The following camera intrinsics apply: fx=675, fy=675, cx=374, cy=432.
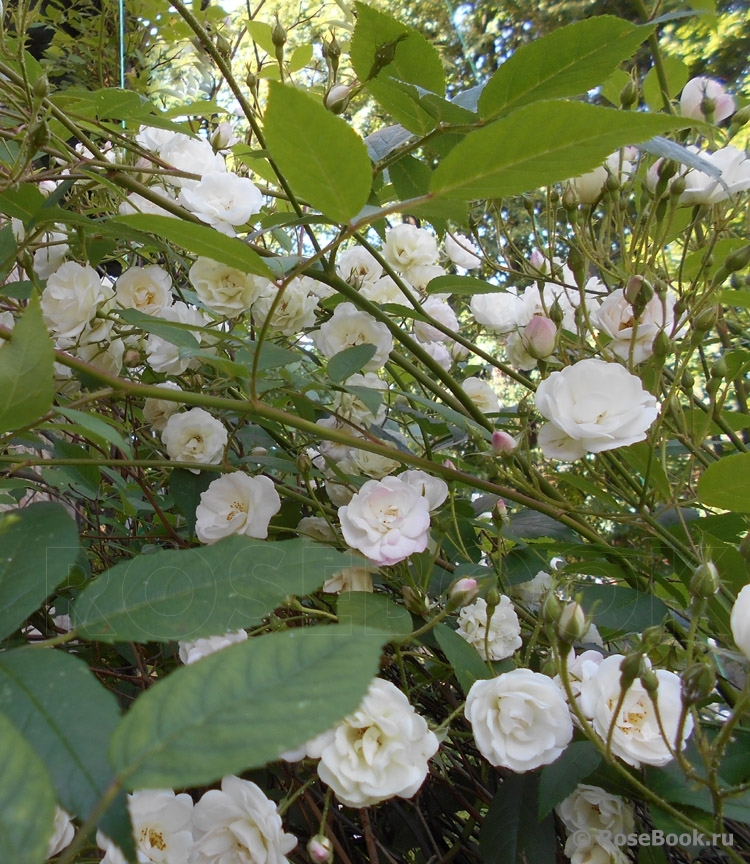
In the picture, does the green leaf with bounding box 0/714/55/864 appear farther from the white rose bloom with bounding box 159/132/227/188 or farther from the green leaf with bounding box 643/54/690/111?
the green leaf with bounding box 643/54/690/111

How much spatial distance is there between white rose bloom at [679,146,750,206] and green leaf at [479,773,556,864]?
48cm

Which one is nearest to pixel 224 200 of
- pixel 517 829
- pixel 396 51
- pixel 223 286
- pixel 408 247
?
pixel 223 286

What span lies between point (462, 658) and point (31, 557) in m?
0.28

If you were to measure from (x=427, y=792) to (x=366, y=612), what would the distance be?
23 centimetres

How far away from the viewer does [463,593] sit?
419mm

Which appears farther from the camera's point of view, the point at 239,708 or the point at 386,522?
the point at 386,522

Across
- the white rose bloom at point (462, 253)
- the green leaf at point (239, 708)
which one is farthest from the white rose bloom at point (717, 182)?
the green leaf at point (239, 708)

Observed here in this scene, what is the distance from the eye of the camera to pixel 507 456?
467 mm

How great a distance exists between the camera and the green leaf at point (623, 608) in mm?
492

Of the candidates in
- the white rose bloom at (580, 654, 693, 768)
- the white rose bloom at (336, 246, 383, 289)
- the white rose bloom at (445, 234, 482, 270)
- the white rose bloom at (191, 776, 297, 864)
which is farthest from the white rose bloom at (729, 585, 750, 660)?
the white rose bloom at (445, 234, 482, 270)

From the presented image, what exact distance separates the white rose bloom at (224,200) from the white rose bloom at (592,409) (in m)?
0.27

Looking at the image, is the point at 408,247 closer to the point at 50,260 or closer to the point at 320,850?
the point at 50,260

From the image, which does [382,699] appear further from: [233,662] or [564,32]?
[564,32]

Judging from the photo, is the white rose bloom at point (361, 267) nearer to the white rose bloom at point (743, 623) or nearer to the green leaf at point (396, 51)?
the green leaf at point (396, 51)
